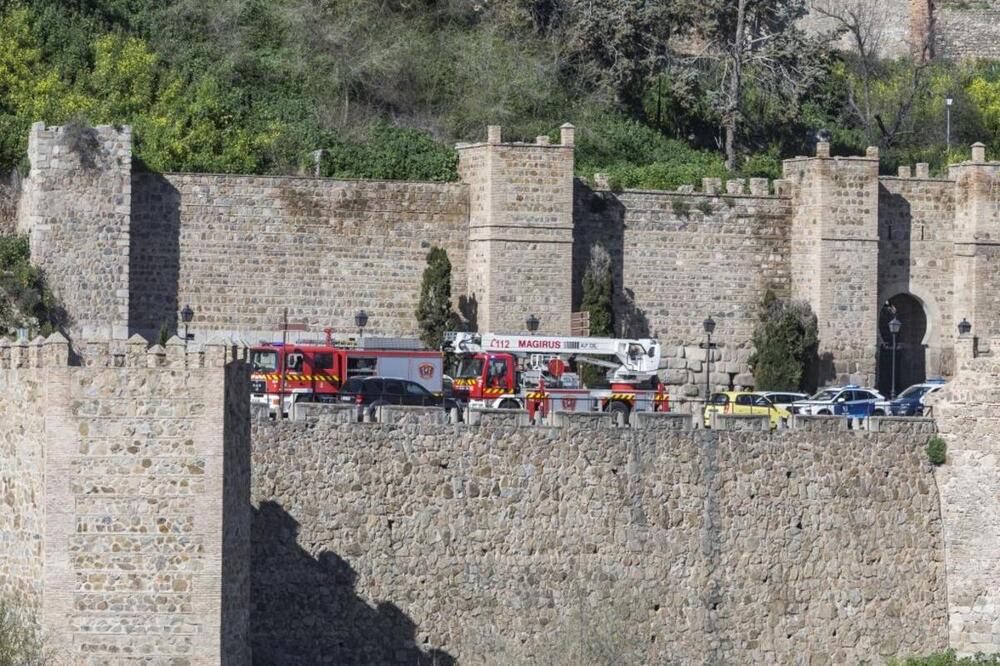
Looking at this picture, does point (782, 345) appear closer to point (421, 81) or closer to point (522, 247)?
point (522, 247)

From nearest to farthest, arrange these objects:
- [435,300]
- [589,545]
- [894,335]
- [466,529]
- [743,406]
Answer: [466,529] → [589,545] → [743,406] → [435,300] → [894,335]

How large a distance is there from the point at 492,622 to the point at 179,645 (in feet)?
27.5

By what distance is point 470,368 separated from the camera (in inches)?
1721

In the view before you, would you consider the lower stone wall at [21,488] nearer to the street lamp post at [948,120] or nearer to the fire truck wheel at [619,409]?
the fire truck wheel at [619,409]

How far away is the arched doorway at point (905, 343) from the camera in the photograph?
5088 centimetres

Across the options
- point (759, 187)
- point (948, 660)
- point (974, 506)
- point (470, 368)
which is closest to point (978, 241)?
point (759, 187)

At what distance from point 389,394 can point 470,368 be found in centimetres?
459

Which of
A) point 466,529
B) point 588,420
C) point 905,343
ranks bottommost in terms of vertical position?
point 466,529

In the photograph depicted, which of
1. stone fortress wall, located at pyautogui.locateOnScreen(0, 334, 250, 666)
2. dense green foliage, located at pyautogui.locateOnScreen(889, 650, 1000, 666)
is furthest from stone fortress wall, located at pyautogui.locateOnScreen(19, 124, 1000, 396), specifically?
stone fortress wall, located at pyautogui.locateOnScreen(0, 334, 250, 666)

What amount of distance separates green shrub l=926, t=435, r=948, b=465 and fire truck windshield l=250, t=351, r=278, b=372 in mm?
9175

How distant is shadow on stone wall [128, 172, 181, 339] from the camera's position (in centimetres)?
4531

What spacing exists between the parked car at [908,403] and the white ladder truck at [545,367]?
3209 millimetres

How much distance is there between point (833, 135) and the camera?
5881cm

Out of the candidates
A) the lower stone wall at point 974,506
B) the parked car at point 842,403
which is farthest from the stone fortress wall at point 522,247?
the lower stone wall at point 974,506
